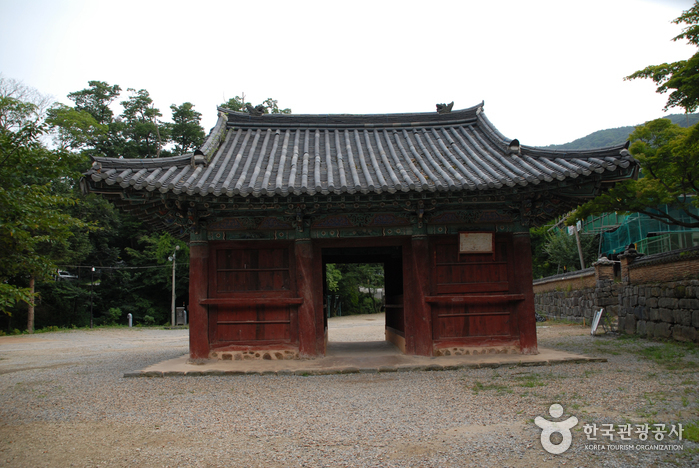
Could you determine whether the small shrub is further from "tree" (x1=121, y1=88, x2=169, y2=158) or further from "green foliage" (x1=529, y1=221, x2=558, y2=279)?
"green foliage" (x1=529, y1=221, x2=558, y2=279)

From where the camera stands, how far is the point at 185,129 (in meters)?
38.1

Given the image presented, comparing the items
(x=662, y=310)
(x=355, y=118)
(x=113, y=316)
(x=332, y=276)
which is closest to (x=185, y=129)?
(x=113, y=316)

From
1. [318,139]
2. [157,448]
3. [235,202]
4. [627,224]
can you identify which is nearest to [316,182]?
[235,202]

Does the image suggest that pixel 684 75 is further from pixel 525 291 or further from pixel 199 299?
pixel 199 299

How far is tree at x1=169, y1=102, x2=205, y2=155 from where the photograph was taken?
3803cm

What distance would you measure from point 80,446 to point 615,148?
30.1 ft

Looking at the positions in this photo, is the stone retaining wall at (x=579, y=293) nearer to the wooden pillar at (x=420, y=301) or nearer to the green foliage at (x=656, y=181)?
the green foliage at (x=656, y=181)

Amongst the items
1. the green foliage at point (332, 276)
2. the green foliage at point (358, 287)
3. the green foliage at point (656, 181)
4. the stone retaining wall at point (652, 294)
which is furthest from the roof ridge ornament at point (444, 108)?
the green foliage at point (358, 287)

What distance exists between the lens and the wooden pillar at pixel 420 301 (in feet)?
28.0

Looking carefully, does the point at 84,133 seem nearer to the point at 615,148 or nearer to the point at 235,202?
the point at 235,202

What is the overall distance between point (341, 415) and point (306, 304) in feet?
11.6

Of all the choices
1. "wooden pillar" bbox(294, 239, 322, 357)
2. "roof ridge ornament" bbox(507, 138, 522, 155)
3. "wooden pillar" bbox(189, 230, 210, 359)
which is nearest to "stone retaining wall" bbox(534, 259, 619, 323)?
"roof ridge ornament" bbox(507, 138, 522, 155)

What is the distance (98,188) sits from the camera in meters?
7.42

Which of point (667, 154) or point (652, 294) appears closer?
point (652, 294)
